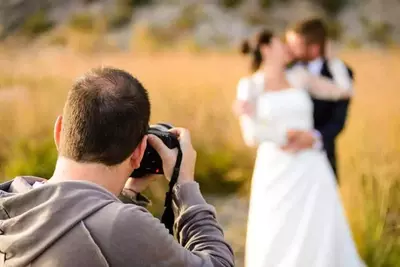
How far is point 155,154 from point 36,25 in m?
13.6

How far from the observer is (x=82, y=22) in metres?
14.6

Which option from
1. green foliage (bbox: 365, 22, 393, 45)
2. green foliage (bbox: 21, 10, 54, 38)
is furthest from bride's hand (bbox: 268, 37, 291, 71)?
green foliage (bbox: 365, 22, 393, 45)

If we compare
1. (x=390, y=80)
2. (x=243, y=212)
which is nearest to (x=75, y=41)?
(x=390, y=80)

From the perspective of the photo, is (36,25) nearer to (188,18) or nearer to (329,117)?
(188,18)

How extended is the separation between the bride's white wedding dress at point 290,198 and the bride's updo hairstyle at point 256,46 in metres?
0.08

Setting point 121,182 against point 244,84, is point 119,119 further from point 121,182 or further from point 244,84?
point 244,84

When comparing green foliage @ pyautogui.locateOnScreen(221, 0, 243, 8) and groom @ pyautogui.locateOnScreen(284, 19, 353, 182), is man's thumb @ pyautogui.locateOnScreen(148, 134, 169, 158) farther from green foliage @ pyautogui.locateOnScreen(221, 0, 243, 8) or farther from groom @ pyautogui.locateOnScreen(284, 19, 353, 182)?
green foliage @ pyautogui.locateOnScreen(221, 0, 243, 8)

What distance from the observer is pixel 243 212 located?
6.29 meters

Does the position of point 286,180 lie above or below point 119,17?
above

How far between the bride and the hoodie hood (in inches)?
109

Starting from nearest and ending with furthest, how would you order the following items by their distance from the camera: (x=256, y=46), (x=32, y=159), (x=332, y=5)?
(x=256, y=46) < (x=32, y=159) < (x=332, y=5)

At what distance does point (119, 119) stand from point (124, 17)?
49.8 feet

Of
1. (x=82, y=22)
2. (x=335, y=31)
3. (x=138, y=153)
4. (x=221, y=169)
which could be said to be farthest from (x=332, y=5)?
(x=138, y=153)

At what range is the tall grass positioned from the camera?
452 centimetres
